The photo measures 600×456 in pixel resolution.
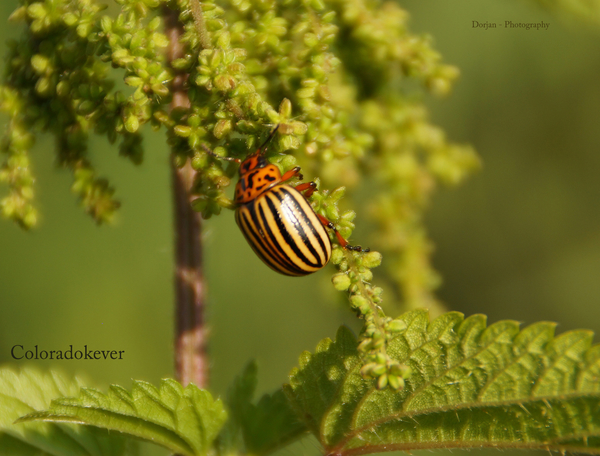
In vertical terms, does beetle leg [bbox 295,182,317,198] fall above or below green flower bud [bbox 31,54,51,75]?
below

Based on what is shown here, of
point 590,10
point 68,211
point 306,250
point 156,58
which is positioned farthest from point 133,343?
point 590,10

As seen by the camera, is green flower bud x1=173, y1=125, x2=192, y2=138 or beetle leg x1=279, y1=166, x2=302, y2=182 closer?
green flower bud x1=173, y1=125, x2=192, y2=138

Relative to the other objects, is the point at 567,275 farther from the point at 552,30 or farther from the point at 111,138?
the point at 111,138

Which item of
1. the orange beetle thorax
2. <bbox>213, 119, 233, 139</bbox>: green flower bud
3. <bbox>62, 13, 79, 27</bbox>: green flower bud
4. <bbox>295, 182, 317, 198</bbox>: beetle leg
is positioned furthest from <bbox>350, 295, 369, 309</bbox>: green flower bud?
<bbox>62, 13, 79, 27</bbox>: green flower bud

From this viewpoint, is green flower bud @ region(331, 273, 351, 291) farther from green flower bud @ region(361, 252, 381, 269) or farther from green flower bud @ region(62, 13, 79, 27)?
green flower bud @ region(62, 13, 79, 27)

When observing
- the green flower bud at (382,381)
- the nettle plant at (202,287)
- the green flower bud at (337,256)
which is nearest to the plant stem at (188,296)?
the nettle plant at (202,287)

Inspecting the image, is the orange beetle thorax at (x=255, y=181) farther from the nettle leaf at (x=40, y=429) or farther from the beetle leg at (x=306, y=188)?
the nettle leaf at (x=40, y=429)

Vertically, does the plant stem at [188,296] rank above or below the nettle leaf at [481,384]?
above
